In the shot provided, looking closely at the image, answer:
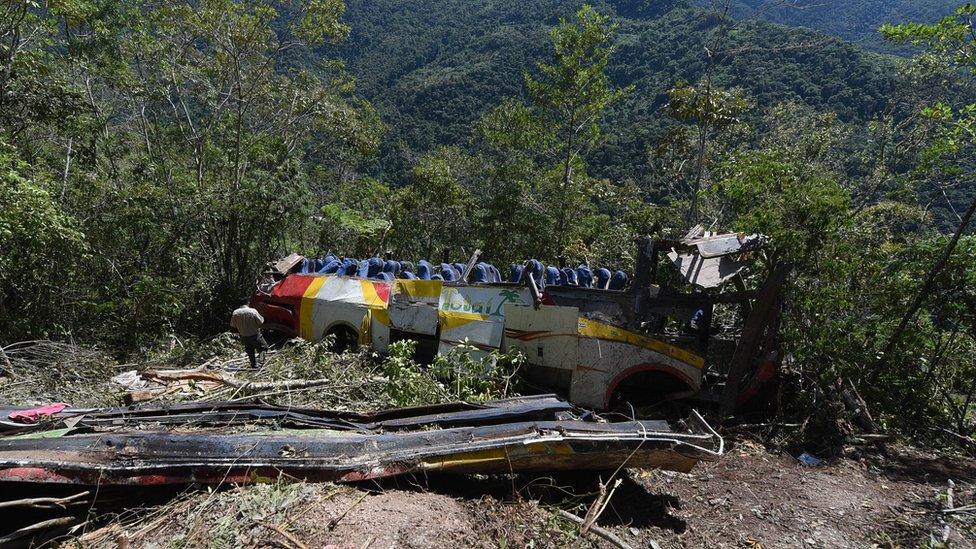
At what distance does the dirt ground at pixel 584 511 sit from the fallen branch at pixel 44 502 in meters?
0.25

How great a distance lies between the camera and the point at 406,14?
2899 inches

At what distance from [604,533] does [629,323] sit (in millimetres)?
3031

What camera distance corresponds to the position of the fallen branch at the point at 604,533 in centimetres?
353

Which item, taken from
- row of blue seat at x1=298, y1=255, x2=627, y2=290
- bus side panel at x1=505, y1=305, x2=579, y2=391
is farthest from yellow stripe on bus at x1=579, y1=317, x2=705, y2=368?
row of blue seat at x1=298, y1=255, x2=627, y2=290

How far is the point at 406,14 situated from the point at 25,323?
74203 mm

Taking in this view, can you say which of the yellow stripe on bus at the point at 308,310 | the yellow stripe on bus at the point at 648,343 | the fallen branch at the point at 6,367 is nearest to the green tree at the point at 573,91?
the yellow stripe on bus at the point at 308,310

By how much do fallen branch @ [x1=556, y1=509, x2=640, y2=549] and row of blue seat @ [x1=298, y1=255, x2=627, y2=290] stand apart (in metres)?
3.32

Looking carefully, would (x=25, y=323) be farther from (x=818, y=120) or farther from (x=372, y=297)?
(x=818, y=120)

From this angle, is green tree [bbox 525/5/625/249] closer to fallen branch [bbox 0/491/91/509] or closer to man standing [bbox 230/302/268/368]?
man standing [bbox 230/302/268/368]

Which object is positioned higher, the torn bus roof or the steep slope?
the steep slope

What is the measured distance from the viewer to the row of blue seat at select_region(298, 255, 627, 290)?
7.26m

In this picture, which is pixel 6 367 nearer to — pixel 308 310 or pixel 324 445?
pixel 308 310

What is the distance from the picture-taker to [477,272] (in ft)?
27.3

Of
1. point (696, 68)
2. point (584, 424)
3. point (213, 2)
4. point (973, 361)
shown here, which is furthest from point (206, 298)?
point (696, 68)
